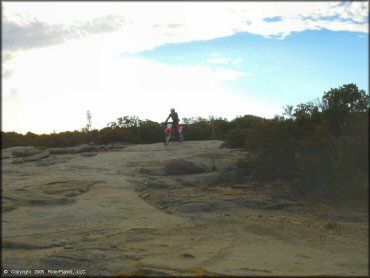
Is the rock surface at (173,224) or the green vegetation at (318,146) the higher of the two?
the green vegetation at (318,146)

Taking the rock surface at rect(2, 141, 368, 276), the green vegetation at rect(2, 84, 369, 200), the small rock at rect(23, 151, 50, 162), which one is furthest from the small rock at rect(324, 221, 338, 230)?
the small rock at rect(23, 151, 50, 162)

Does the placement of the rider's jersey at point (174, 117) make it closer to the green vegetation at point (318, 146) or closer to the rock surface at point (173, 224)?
the green vegetation at point (318, 146)

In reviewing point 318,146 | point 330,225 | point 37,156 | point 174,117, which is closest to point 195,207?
point 330,225

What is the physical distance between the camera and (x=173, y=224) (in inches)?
456

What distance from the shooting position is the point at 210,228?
36.5 ft

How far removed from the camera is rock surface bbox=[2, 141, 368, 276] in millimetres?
8234

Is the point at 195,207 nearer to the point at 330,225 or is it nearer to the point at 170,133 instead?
the point at 330,225

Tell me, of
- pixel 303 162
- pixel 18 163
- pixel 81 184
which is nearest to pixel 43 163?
pixel 18 163

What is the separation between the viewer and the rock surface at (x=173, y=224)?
823cm

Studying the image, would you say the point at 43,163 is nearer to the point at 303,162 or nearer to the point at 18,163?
the point at 18,163

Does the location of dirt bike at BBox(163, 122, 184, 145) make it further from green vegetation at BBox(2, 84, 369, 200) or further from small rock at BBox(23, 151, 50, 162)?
small rock at BBox(23, 151, 50, 162)

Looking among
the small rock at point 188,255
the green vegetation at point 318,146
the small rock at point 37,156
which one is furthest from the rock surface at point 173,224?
the small rock at point 37,156

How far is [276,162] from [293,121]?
1386mm

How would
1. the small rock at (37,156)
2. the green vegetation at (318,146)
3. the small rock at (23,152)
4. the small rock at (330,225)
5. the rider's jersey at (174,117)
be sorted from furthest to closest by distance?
the small rock at (23,152)
the rider's jersey at (174,117)
the small rock at (37,156)
the small rock at (330,225)
the green vegetation at (318,146)
